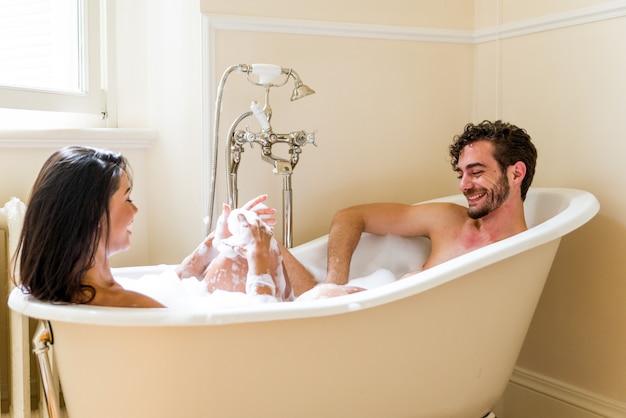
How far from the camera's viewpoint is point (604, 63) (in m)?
2.18

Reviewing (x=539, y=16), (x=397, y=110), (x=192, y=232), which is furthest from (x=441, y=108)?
(x=192, y=232)

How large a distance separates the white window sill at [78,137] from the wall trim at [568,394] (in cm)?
151

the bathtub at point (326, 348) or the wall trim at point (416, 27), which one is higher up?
the wall trim at point (416, 27)

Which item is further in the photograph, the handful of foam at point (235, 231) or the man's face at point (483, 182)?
the man's face at point (483, 182)

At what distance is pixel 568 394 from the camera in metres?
2.29

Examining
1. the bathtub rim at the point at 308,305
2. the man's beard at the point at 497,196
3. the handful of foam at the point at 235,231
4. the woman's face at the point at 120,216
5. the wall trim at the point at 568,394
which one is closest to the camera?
the bathtub rim at the point at 308,305

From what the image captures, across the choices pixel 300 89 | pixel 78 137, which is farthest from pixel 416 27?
pixel 78 137

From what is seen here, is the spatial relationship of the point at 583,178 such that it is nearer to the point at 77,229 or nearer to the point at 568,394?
the point at 568,394

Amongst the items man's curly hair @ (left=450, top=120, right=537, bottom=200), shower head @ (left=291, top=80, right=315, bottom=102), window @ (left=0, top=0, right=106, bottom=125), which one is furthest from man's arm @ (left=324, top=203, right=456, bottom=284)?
window @ (left=0, top=0, right=106, bottom=125)

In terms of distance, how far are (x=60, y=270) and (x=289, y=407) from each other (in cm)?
56

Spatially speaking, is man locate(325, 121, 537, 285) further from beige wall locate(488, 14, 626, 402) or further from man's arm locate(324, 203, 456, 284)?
beige wall locate(488, 14, 626, 402)

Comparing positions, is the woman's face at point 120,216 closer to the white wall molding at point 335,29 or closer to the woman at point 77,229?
the woman at point 77,229

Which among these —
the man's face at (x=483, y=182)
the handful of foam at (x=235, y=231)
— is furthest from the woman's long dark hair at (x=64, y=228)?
the man's face at (x=483, y=182)

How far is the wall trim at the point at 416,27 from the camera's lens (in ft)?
7.25
